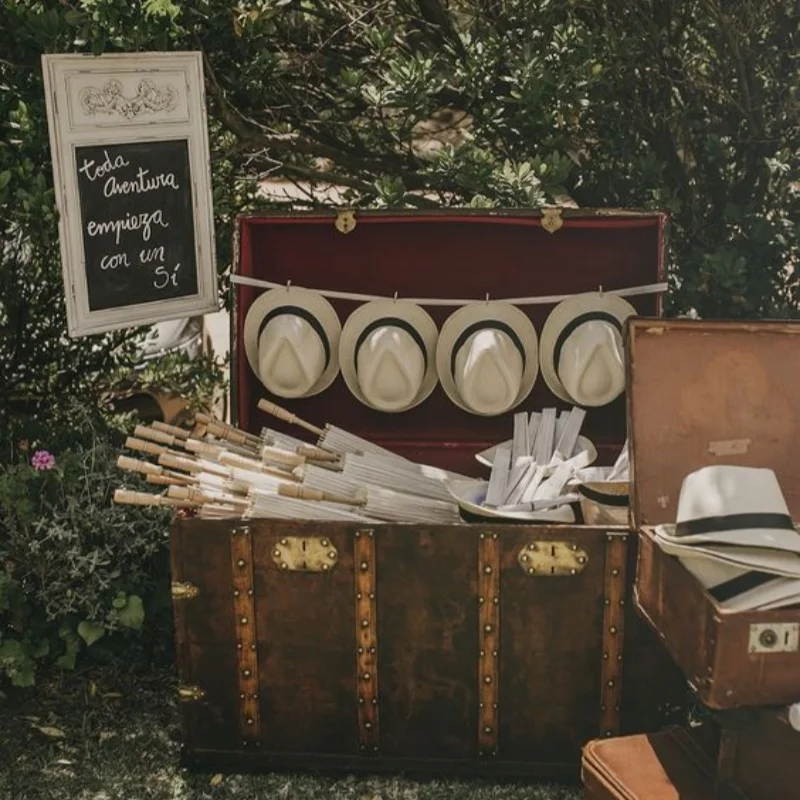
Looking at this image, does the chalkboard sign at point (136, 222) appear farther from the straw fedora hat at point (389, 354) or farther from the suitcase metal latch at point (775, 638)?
the suitcase metal latch at point (775, 638)

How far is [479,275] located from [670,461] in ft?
3.87

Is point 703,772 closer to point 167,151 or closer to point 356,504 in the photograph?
point 356,504

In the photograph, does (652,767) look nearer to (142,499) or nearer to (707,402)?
(707,402)

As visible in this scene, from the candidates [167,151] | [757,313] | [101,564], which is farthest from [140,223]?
[757,313]

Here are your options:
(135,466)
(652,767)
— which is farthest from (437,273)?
(652,767)

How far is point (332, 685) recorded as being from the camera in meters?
3.48

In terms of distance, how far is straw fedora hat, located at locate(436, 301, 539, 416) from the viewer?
4.01 meters

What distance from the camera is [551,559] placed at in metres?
3.33

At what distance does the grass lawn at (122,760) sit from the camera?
138 inches

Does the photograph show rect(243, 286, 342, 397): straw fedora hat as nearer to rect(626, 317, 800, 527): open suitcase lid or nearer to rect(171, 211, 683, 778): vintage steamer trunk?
rect(171, 211, 683, 778): vintage steamer trunk

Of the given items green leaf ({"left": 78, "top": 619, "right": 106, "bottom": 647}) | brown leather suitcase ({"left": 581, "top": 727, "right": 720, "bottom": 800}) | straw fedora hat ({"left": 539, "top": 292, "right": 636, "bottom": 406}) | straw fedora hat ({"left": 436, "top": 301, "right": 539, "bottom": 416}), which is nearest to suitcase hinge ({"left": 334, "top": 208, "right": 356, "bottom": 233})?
straw fedora hat ({"left": 436, "top": 301, "right": 539, "bottom": 416})

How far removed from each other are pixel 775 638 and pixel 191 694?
5.80 feet

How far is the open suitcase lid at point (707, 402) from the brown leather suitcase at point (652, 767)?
642mm

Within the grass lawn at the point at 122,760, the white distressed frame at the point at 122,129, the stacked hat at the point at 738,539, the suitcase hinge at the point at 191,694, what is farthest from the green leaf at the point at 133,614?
A: the stacked hat at the point at 738,539
